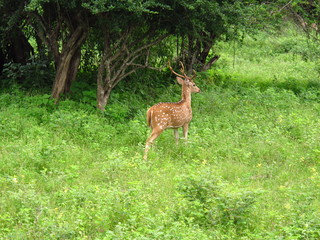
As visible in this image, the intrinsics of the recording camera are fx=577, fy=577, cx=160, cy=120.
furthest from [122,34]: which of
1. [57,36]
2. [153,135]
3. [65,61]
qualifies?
[153,135]

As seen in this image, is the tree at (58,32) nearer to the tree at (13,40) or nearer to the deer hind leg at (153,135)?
the tree at (13,40)

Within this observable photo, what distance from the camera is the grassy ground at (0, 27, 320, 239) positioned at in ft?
22.8

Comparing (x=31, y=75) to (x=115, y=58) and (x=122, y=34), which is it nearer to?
(x=115, y=58)

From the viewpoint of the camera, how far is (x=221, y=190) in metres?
7.62

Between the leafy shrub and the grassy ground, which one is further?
the leafy shrub

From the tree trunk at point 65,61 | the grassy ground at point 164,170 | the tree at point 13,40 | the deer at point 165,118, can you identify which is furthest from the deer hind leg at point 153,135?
the tree at point 13,40

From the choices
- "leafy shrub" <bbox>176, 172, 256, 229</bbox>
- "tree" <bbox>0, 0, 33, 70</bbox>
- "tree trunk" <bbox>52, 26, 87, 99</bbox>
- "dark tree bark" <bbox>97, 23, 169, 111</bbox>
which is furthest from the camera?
"tree" <bbox>0, 0, 33, 70</bbox>

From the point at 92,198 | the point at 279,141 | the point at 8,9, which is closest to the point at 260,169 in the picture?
the point at 279,141

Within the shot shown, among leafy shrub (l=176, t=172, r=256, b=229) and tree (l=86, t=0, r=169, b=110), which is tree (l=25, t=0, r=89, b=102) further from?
leafy shrub (l=176, t=172, r=256, b=229)

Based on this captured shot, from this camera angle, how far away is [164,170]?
379 inches

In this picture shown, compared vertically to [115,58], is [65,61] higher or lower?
lower

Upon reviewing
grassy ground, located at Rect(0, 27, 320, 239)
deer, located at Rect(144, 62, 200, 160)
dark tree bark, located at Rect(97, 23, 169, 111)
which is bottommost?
grassy ground, located at Rect(0, 27, 320, 239)

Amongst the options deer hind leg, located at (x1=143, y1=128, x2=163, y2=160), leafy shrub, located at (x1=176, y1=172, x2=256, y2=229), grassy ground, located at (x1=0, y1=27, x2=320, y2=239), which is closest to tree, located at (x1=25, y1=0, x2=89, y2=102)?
Result: grassy ground, located at (x1=0, y1=27, x2=320, y2=239)

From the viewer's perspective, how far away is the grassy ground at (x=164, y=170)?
22.8ft
